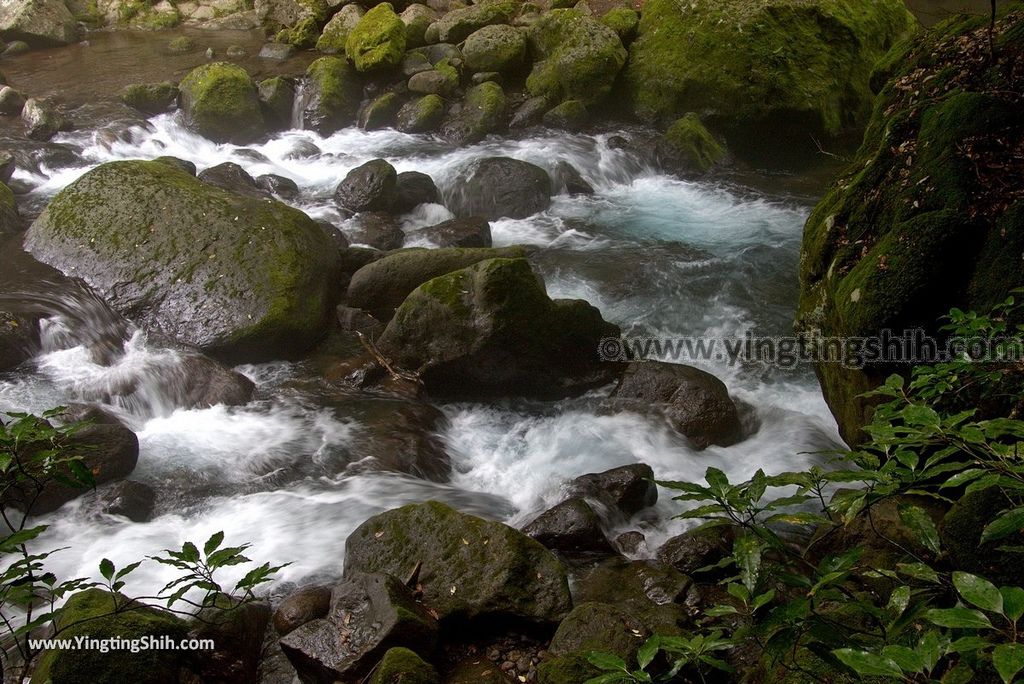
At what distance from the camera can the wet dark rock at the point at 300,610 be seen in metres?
3.68

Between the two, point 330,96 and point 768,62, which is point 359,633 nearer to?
point 768,62

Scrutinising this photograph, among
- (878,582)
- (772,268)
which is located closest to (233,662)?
(878,582)

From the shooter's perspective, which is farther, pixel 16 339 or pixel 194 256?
pixel 194 256

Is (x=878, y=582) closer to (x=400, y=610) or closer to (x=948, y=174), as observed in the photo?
(x=400, y=610)

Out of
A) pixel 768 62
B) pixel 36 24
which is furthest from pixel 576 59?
pixel 36 24

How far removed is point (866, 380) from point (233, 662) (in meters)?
3.66

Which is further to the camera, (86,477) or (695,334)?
(695,334)

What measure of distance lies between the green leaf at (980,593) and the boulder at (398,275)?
5.75 meters

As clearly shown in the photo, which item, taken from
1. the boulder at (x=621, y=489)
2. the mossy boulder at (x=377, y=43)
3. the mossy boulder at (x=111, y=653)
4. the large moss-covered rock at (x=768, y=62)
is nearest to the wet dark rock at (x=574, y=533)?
the boulder at (x=621, y=489)

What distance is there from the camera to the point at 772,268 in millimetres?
8062

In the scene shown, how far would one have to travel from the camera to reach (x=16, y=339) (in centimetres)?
607

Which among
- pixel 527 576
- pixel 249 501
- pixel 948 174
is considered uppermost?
pixel 948 174

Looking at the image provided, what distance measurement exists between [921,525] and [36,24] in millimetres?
18798

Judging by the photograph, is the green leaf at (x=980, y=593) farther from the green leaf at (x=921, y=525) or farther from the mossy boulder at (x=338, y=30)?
the mossy boulder at (x=338, y=30)
